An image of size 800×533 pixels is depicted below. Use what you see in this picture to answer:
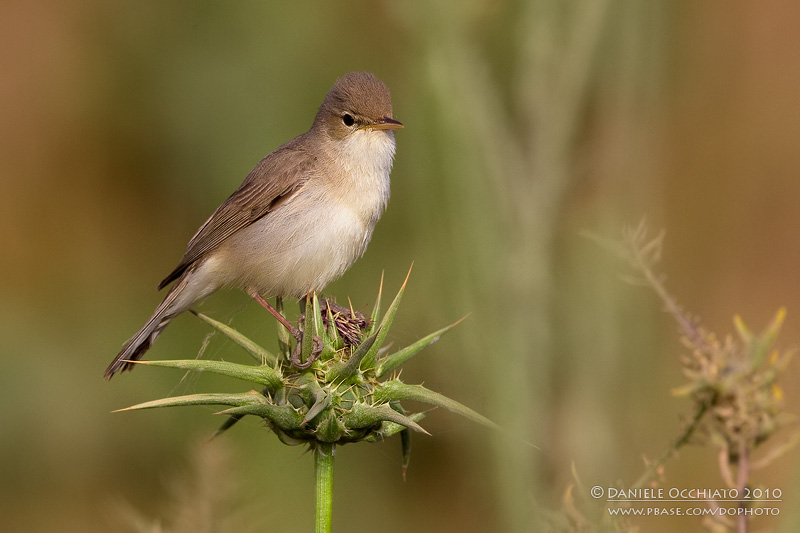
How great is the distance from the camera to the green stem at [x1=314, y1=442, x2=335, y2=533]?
2.51 meters

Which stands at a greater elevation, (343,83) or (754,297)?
(754,297)

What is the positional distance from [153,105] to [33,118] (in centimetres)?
140

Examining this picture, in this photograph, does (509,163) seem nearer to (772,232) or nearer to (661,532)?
(661,532)

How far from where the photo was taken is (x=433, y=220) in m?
5.67

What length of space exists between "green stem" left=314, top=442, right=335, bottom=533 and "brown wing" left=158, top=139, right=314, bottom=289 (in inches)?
89.7

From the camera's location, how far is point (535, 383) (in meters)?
4.42

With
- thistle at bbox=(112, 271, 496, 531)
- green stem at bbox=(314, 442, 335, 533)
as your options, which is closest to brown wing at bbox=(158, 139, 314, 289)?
thistle at bbox=(112, 271, 496, 531)

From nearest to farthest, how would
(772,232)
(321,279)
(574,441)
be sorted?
(321,279) → (574,441) → (772,232)

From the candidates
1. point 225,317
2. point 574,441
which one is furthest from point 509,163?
point 225,317

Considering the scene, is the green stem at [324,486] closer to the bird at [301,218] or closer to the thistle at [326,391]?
the thistle at [326,391]

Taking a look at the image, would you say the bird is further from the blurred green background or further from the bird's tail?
the blurred green background

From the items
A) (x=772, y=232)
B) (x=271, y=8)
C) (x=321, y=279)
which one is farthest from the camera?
(x=772, y=232)

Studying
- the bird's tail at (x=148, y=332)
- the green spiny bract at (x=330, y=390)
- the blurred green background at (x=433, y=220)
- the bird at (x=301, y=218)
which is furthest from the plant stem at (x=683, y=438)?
the bird's tail at (x=148, y=332)

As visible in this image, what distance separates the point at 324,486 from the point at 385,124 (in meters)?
2.81
